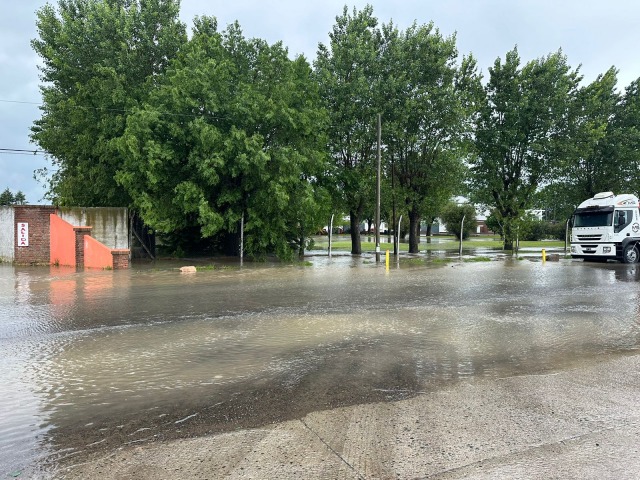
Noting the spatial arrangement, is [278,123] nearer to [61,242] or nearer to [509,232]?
[61,242]

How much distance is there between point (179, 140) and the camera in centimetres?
2114

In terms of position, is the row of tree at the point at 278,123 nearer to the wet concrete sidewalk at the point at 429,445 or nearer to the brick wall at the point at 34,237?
the brick wall at the point at 34,237

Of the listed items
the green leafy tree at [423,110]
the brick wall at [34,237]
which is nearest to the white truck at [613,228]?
the green leafy tree at [423,110]

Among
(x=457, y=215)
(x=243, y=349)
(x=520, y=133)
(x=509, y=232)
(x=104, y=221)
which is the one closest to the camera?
(x=243, y=349)

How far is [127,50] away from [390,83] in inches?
583

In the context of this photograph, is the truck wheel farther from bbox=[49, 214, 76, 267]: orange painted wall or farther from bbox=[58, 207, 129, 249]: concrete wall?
bbox=[49, 214, 76, 267]: orange painted wall

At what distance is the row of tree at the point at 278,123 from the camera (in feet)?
68.2

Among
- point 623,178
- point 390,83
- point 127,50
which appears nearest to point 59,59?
A: point 127,50

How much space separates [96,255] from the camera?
61.6 feet

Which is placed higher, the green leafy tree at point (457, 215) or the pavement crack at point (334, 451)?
the green leafy tree at point (457, 215)

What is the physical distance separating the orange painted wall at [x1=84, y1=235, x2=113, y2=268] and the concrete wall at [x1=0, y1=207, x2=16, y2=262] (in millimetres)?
4398

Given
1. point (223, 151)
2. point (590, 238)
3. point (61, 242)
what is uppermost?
point (223, 151)

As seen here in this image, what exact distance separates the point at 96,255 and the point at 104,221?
3.05 meters

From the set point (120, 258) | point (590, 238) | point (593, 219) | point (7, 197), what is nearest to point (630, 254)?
point (590, 238)
